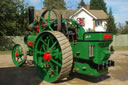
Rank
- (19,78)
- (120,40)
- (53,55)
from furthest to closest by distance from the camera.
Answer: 1. (120,40)
2. (19,78)
3. (53,55)

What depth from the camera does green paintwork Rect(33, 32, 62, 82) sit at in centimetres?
451

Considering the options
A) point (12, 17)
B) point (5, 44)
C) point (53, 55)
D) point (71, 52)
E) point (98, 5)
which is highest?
point (98, 5)

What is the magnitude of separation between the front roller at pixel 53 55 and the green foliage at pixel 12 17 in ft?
29.3

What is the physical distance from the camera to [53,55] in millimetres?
4488

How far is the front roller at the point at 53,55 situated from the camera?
13.3 ft

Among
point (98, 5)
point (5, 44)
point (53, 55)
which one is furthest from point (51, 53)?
point (98, 5)

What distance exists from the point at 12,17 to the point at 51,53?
1068 centimetres

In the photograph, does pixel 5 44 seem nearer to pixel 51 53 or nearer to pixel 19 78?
pixel 19 78

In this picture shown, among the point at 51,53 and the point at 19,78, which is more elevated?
the point at 51,53

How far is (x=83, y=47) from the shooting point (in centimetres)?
438

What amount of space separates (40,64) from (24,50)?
1676 mm

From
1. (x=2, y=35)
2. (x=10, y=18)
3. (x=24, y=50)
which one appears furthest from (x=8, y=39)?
(x=24, y=50)

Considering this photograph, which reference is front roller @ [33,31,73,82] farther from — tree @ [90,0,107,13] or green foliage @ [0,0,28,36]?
tree @ [90,0,107,13]

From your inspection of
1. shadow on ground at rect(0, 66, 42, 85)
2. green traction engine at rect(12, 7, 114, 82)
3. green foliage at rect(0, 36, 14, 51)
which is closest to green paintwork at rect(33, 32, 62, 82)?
green traction engine at rect(12, 7, 114, 82)
